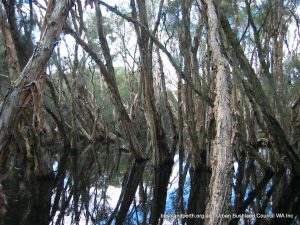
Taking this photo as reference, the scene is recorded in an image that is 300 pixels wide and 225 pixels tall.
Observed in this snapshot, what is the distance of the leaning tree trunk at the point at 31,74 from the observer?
251 centimetres

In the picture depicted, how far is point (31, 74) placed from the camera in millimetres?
2615

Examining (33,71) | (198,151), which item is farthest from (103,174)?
(33,71)

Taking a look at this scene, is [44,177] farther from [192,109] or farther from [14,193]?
[192,109]

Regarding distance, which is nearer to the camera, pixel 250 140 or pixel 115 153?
pixel 250 140

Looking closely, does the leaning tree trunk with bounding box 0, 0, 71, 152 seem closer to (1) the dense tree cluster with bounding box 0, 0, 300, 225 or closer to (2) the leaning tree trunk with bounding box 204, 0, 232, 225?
(1) the dense tree cluster with bounding box 0, 0, 300, 225

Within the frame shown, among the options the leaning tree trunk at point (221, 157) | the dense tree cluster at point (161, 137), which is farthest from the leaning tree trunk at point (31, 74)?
the leaning tree trunk at point (221, 157)

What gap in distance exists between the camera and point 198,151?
26.7ft

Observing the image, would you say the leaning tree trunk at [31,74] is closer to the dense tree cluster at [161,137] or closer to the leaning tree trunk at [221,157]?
the dense tree cluster at [161,137]

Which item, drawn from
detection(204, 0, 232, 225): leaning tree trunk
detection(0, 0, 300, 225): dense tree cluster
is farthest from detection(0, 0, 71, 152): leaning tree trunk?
detection(204, 0, 232, 225): leaning tree trunk

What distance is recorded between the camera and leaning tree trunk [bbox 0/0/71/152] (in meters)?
2.51

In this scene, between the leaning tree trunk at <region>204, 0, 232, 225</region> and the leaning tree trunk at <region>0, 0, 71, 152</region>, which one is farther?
the leaning tree trunk at <region>0, 0, 71, 152</region>

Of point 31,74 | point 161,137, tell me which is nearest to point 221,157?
point 31,74

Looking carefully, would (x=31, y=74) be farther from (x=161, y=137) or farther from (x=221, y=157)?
(x=161, y=137)

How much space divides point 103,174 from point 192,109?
3147 millimetres
